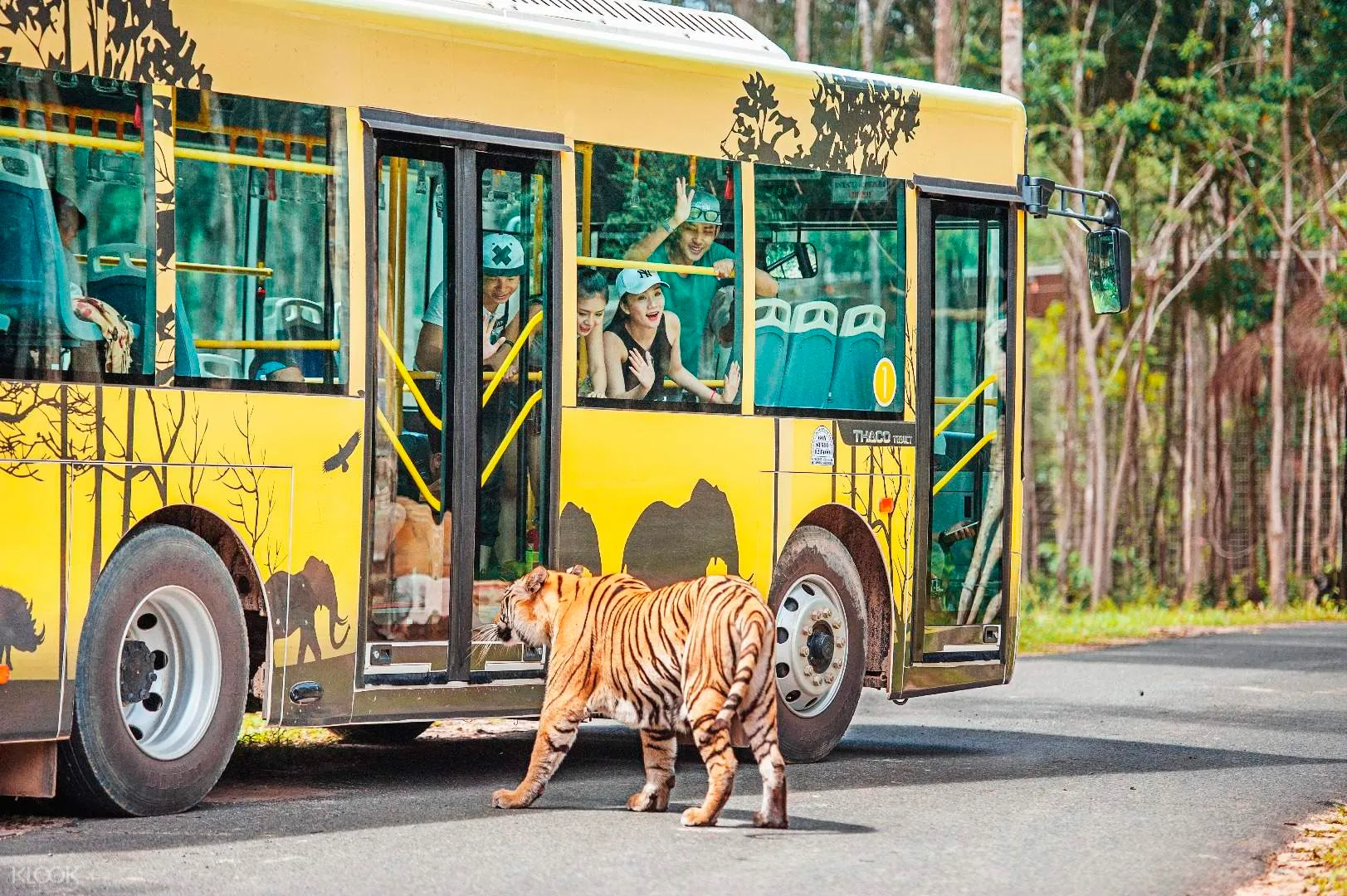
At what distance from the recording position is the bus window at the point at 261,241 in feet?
28.8

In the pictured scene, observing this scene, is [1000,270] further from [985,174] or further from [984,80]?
[984,80]

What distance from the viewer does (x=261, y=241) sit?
900 centimetres

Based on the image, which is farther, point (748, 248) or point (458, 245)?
point (748, 248)

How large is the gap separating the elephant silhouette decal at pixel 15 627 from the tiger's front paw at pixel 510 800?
6.68ft

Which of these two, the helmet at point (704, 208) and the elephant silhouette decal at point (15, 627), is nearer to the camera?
the elephant silhouette decal at point (15, 627)

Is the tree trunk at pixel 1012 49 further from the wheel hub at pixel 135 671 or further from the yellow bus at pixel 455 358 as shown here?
the wheel hub at pixel 135 671

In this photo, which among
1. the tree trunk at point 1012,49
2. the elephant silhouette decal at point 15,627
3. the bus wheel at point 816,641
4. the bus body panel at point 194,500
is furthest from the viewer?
the tree trunk at point 1012,49

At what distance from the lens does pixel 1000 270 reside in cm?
1242

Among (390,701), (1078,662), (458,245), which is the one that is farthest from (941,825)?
(1078,662)

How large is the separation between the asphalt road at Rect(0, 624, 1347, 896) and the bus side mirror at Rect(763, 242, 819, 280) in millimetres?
2554

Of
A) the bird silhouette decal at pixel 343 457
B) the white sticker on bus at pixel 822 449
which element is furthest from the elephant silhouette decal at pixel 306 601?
the white sticker on bus at pixel 822 449

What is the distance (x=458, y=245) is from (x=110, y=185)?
1779 millimetres

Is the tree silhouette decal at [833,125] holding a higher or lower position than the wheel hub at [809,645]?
higher

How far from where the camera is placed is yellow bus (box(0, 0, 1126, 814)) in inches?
331
